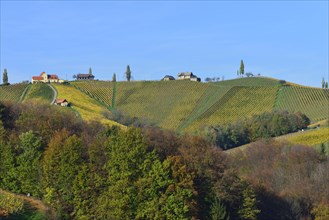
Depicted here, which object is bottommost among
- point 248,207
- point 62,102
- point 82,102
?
point 248,207

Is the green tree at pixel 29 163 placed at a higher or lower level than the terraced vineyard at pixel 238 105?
lower

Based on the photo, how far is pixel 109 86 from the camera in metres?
189

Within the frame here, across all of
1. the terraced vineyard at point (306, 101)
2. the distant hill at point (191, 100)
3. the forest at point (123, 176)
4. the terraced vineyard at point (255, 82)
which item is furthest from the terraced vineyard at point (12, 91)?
the forest at point (123, 176)

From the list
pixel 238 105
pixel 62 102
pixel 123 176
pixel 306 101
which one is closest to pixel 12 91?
pixel 62 102

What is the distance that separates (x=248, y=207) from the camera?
7100 centimetres

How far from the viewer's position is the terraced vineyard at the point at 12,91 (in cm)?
16462

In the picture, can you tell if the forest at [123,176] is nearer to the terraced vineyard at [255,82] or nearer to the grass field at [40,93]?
the grass field at [40,93]

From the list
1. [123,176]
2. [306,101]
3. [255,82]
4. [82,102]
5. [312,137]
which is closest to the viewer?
[123,176]

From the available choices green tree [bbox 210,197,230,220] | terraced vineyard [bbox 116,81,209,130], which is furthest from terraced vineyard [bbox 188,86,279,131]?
green tree [bbox 210,197,230,220]

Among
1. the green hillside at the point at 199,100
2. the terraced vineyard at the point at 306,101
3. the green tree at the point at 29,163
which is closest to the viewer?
the green tree at the point at 29,163

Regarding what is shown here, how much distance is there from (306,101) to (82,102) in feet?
165

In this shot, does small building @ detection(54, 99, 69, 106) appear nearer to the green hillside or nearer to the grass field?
the grass field

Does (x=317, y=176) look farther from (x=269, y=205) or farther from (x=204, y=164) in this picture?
(x=204, y=164)

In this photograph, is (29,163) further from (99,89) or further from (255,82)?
(255,82)
